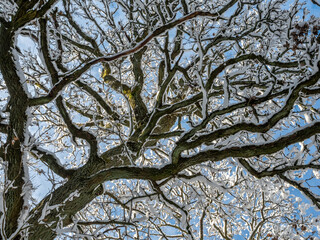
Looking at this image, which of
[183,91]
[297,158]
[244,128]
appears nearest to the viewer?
[244,128]

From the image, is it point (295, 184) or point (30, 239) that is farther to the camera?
point (295, 184)

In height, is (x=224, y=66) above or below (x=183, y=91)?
below

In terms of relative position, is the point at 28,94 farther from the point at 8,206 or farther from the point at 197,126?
the point at 197,126

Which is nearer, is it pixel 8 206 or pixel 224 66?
pixel 8 206

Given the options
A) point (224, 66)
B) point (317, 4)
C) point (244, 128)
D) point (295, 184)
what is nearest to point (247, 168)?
point (295, 184)

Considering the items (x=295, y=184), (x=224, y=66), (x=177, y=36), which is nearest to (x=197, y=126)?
(x=224, y=66)

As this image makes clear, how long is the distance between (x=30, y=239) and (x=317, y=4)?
404cm

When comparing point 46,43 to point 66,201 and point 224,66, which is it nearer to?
point 66,201

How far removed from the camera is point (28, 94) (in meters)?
3.05

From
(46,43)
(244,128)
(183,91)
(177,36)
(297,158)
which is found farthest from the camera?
(183,91)

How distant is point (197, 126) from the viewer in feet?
8.81

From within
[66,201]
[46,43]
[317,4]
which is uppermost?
[317,4]

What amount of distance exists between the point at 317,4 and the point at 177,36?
2.45 m

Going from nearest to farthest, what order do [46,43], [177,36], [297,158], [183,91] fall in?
[297,158] → [46,43] → [177,36] → [183,91]
